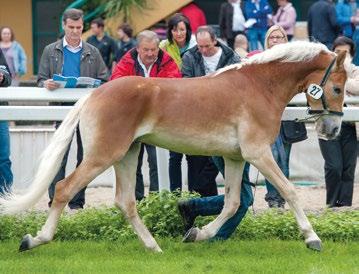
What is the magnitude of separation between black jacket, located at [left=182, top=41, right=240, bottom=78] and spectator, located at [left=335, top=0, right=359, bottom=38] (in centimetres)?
876

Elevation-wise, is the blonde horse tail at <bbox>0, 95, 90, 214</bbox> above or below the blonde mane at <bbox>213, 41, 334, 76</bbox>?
below

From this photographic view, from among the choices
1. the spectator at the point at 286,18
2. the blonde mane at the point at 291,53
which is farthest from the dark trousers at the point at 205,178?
the spectator at the point at 286,18

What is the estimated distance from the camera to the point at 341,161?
13.1 metres

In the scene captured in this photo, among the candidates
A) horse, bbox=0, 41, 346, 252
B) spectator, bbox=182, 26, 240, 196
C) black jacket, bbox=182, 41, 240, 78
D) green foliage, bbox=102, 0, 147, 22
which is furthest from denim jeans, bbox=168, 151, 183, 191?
green foliage, bbox=102, 0, 147, 22

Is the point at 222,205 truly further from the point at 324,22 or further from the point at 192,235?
the point at 324,22

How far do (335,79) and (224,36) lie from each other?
11473 mm

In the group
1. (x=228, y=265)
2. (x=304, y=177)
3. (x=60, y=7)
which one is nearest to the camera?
(x=228, y=265)

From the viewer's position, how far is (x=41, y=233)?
988 centimetres

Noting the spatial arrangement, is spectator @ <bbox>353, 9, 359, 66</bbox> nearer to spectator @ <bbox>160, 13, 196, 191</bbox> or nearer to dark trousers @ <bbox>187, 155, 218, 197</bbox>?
spectator @ <bbox>160, 13, 196, 191</bbox>

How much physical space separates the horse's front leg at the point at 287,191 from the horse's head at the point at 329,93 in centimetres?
59

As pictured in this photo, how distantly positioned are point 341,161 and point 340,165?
5 centimetres

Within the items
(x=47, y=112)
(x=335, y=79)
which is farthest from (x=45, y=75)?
(x=335, y=79)

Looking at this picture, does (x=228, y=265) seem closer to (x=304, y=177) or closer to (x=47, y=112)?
(x=47, y=112)

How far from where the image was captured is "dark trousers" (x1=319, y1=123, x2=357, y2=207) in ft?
42.7
